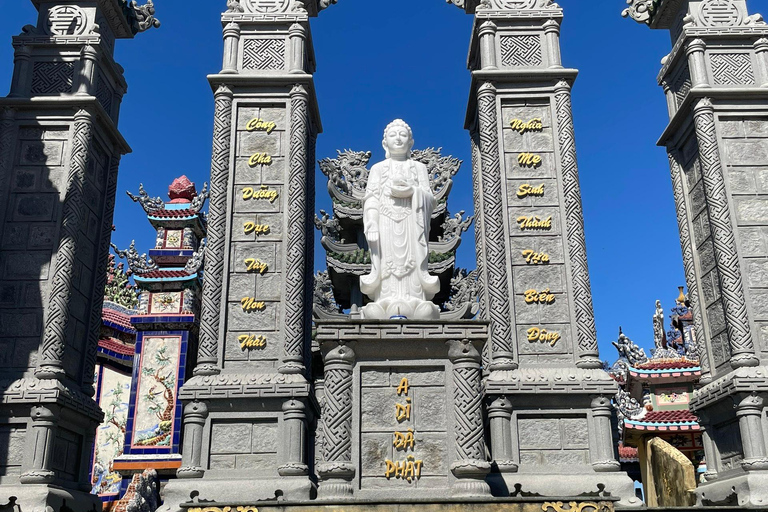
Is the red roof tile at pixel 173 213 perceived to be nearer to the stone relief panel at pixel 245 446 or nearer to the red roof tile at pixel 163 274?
the red roof tile at pixel 163 274

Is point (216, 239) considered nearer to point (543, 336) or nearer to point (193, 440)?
point (193, 440)

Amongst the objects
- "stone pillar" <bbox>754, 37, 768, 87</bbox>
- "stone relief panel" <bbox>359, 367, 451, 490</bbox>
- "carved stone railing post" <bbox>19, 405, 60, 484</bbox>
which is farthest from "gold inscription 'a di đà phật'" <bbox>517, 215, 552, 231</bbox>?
"carved stone railing post" <bbox>19, 405, 60, 484</bbox>

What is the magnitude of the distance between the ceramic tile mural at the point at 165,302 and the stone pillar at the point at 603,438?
45.7 feet

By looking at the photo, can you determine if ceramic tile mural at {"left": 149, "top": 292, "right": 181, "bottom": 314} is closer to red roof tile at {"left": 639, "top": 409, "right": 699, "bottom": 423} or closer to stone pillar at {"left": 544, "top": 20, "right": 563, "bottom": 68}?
stone pillar at {"left": 544, "top": 20, "right": 563, "bottom": 68}

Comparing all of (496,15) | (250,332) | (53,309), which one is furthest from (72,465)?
(496,15)

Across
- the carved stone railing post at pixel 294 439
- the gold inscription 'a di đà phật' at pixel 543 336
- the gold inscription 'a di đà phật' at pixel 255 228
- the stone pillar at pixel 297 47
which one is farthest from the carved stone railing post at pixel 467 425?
the stone pillar at pixel 297 47

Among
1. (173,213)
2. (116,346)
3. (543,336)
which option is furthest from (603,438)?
(116,346)

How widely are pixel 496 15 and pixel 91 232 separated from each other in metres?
8.87

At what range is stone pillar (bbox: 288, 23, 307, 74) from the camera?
14727mm

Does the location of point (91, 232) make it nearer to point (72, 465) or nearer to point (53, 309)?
point (53, 309)

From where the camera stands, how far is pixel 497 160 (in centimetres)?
1420

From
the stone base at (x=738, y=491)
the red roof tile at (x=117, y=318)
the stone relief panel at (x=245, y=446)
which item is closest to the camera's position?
the stone base at (x=738, y=491)

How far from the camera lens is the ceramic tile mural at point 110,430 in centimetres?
2327

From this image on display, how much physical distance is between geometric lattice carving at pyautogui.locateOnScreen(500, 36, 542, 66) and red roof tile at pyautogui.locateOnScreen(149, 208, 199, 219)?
41.0 ft
